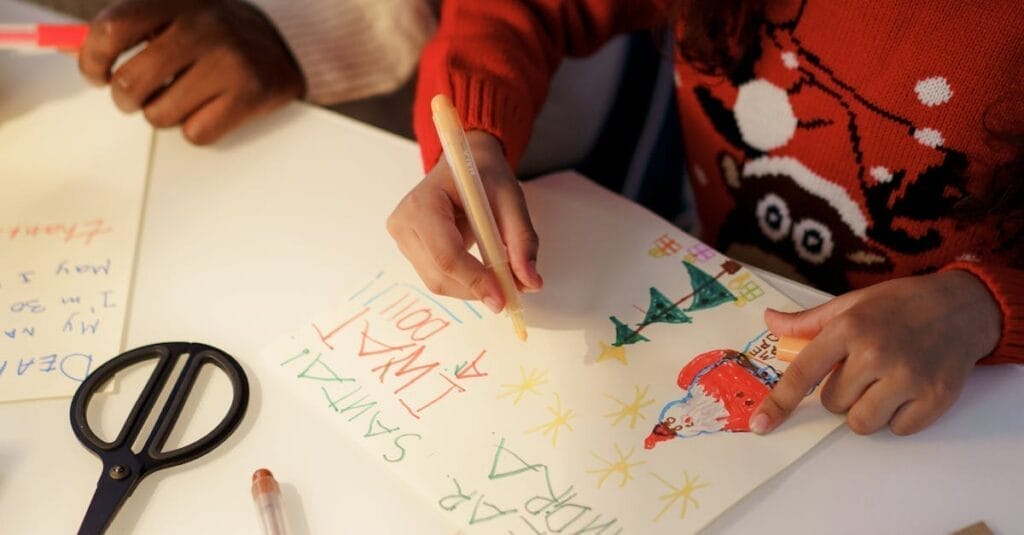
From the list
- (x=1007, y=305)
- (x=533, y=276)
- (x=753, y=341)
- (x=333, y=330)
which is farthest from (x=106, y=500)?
(x=1007, y=305)

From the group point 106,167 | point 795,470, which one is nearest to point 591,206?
point 795,470

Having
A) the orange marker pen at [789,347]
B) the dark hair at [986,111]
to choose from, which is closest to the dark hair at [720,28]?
the dark hair at [986,111]

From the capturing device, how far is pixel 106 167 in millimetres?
716

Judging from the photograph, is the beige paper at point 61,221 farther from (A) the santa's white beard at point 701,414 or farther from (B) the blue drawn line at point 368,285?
(A) the santa's white beard at point 701,414

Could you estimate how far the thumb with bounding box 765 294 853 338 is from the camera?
529 mm

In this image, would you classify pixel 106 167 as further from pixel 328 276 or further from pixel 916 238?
pixel 916 238

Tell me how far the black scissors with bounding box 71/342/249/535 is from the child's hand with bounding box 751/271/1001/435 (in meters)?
0.30

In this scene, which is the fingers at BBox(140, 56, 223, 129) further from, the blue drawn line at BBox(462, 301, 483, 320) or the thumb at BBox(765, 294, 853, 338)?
the thumb at BBox(765, 294, 853, 338)

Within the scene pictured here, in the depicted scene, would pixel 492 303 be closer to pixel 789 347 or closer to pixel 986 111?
pixel 789 347

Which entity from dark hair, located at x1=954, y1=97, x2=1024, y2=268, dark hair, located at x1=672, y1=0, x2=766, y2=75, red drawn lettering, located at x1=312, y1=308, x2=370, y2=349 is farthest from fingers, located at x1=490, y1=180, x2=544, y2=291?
dark hair, located at x1=954, y1=97, x2=1024, y2=268

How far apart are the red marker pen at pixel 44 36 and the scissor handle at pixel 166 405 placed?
0.32 m

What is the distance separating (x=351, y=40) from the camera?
863mm

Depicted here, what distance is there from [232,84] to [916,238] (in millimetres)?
541

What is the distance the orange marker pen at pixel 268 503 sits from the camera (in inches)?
18.4
